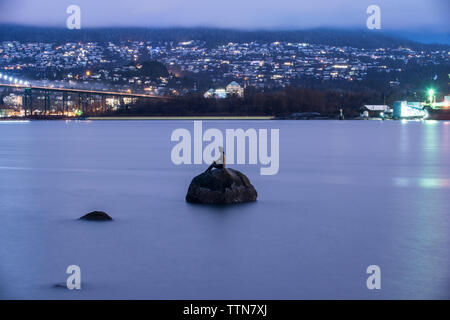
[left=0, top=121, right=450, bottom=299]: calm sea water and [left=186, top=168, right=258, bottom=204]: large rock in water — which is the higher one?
[left=186, top=168, right=258, bottom=204]: large rock in water

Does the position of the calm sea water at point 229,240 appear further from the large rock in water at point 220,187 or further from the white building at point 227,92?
the white building at point 227,92

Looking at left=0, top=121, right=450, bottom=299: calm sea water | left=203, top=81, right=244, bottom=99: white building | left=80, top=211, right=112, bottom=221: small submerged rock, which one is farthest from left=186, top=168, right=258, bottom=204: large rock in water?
left=203, top=81, right=244, bottom=99: white building

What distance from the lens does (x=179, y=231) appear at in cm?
1170

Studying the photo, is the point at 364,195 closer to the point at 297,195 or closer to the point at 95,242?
the point at 297,195

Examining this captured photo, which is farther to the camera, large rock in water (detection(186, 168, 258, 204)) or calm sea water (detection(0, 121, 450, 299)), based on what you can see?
large rock in water (detection(186, 168, 258, 204))

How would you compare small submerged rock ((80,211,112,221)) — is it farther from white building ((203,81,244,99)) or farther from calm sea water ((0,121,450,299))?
white building ((203,81,244,99))

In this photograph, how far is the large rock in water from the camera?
1342cm

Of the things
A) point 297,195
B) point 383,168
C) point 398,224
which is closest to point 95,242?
point 398,224

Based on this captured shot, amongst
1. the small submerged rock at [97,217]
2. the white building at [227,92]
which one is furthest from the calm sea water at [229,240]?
the white building at [227,92]

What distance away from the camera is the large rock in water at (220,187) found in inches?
528

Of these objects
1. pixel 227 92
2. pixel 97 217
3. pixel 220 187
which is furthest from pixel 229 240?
pixel 227 92

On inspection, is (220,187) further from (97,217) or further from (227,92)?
(227,92)

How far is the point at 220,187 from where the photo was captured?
13500 millimetres
